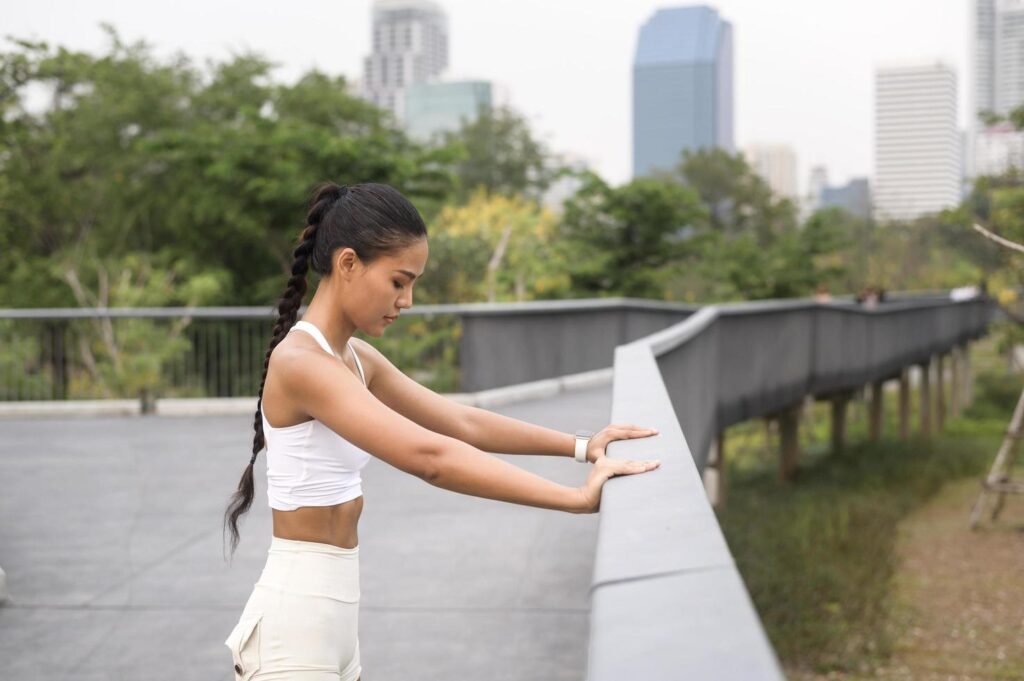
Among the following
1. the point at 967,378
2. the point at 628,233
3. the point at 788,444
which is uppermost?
the point at 628,233

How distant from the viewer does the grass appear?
14102 mm

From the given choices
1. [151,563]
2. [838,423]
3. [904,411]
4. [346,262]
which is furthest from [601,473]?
[904,411]

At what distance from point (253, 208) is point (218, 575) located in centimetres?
2470

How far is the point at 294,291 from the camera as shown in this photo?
289 centimetres

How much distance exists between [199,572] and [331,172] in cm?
2275

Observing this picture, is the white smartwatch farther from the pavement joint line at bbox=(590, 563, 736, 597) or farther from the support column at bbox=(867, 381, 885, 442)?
the support column at bbox=(867, 381, 885, 442)

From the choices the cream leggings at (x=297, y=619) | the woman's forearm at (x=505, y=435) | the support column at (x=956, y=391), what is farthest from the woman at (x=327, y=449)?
the support column at (x=956, y=391)

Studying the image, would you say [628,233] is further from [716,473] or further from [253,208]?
[716,473]

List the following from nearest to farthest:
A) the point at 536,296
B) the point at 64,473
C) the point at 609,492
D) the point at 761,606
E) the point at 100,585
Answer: the point at 609,492, the point at 100,585, the point at 64,473, the point at 761,606, the point at 536,296

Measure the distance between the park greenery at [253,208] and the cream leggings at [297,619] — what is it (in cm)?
1983

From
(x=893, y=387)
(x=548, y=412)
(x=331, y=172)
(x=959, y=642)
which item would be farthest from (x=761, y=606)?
(x=893, y=387)

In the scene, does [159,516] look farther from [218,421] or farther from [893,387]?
[893,387]

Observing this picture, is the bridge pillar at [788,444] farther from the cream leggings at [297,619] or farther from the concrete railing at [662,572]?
the cream leggings at [297,619]

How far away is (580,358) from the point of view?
16578 mm
